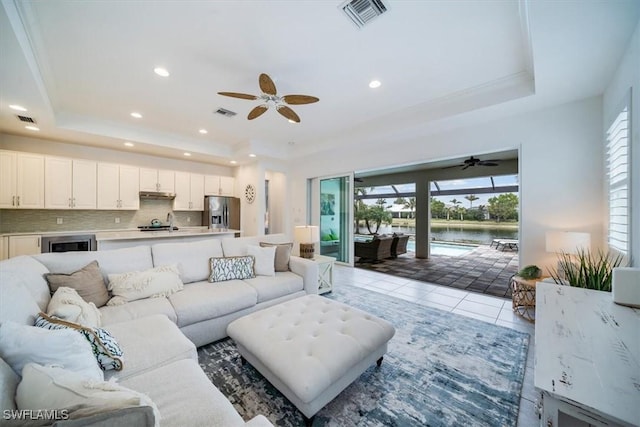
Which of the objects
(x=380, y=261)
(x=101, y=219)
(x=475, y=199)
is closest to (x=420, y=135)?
(x=380, y=261)

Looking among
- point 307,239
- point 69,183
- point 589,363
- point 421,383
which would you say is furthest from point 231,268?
point 69,183

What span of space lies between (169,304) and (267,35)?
264 centimetres

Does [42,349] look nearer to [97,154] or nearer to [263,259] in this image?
[263,259]

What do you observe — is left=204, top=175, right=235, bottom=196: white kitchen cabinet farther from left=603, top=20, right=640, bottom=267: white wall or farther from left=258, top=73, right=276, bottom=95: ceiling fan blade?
left=603, top=20, right=640, bottom=267: white wall

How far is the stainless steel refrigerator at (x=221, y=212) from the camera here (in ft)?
20.3

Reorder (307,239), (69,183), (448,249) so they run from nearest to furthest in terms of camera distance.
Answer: (307,239) → (69,183) → (448,249)

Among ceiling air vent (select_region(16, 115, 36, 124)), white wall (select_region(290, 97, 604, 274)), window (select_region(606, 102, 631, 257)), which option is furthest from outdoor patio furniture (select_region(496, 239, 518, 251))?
ceiling air vent (select_region(16, 115, 36, 124))

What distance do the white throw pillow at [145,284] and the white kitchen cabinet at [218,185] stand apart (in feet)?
14.3

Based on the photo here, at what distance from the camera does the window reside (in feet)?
6.58

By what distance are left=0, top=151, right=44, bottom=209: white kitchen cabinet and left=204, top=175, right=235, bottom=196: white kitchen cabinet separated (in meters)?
2.89

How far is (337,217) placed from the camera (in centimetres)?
596

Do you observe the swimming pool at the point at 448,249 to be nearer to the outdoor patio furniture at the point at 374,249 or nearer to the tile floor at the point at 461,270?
the tile floor at the point at 461,270

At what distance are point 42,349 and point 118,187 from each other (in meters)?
5.42

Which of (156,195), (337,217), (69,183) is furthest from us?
(337,217)
